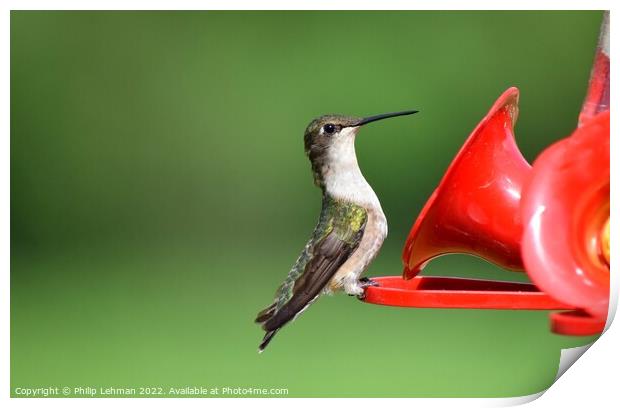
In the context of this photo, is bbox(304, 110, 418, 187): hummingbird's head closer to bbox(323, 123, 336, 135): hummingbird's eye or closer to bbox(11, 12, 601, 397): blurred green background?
bbox(323, 123, 336, 135): hummingbird's eye

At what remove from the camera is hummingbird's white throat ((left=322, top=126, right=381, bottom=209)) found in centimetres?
299

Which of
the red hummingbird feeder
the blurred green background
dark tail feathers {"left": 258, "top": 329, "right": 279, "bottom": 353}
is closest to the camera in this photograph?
Answer: the red hummingbird feeder

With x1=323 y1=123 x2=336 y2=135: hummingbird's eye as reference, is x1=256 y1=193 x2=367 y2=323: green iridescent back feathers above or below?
below

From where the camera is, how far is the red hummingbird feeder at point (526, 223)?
6.84ft

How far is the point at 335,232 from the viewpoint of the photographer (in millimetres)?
3010

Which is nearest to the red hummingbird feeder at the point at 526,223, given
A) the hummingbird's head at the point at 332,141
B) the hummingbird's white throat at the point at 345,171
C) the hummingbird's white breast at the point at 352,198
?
the hummingbird's white breast at the point at 352,198

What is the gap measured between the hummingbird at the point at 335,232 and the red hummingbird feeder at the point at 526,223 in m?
0.14

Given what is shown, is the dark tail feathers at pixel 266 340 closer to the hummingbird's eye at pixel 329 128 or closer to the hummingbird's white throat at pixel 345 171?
the hummingbird's white throat at pixel 345 171

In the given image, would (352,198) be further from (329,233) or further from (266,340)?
(266,340)

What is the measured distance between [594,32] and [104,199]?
3.09 metres

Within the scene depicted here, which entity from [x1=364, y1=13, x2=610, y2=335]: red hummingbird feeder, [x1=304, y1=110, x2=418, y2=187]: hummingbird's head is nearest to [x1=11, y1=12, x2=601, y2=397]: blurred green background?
[x1=304, y1=110, x2=418, y2=187]: hummingbird's head

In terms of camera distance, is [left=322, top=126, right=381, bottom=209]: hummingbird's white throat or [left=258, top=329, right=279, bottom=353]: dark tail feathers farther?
[left=322, top=126, right=381, bottom=209]: hummingbird's white throat
